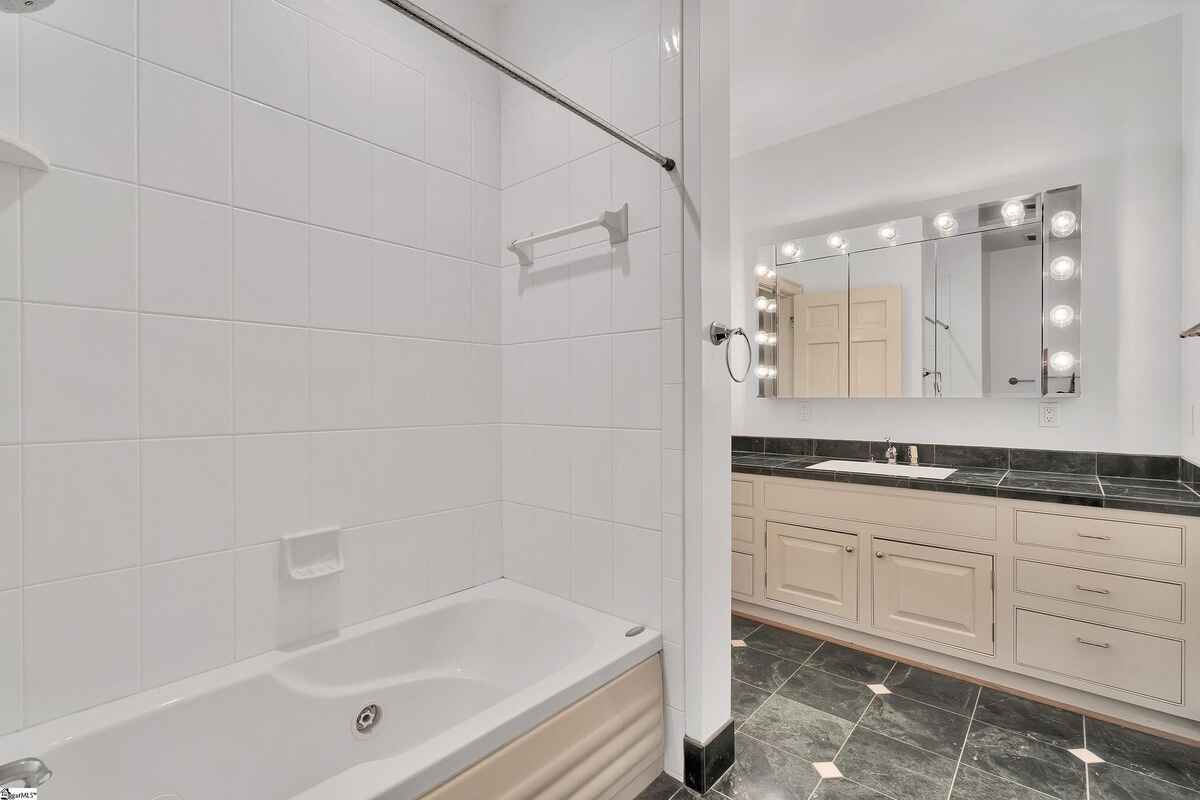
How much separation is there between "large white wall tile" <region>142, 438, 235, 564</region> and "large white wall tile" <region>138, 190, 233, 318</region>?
0.33 meters

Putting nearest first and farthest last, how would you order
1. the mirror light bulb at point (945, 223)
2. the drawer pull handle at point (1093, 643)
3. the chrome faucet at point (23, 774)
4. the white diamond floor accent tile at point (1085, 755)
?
the chrome faucet at point (23, 774) < the white diamond floor accent tile at point (1085, 755) < the drawer pull handle at point (1093, 643) < the mirror light bulb at point (945, 223)

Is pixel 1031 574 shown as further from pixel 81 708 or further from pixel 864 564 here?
pixel 81 708

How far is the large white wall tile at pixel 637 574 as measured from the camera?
162 centimetres

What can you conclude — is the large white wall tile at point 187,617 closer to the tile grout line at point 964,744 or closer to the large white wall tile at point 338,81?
the large white wall tile at point 338,81

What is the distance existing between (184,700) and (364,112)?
5.26ft

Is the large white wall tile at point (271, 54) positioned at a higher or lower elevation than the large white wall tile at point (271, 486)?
higher

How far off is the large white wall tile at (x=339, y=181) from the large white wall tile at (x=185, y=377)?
43 cm

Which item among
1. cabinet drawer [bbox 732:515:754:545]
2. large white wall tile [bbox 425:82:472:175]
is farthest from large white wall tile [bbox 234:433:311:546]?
cabinet drawer [bbox 732:515:754:545]

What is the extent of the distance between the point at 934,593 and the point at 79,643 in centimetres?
280

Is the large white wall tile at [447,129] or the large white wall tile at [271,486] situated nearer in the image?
the large white wall tile at [271,486]

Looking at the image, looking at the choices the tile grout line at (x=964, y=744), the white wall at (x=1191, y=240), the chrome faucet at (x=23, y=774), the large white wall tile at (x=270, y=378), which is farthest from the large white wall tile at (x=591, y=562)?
the white wall at (x=1191, y=240)

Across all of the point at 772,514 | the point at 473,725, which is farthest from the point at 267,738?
the point at 772,514

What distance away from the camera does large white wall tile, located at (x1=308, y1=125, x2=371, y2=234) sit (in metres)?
1.52

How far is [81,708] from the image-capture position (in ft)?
3.79
